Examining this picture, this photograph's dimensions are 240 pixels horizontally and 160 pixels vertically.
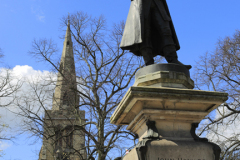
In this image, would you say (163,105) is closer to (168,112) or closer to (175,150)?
(168,112)

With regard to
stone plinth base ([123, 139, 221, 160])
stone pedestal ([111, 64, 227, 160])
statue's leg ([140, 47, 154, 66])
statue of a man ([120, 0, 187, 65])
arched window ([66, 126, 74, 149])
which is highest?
arched window ([66, 126, 74, 149])

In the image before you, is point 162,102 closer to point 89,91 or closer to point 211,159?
point 211,159

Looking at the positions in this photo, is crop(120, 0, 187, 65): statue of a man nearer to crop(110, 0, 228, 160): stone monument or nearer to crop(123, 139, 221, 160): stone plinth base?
crop(110, 0, 228, 160): stone monument

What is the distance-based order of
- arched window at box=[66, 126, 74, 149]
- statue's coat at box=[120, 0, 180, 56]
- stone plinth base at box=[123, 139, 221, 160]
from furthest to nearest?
arched window at box=[66, 126, 74, 149] < statue's coat at box=[120, 0, 180, 56] < stone plinth base at box=[123, 139, 221, 160]

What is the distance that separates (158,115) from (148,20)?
189 cm

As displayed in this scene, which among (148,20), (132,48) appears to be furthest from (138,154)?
(148,20)

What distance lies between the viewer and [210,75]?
1905cm

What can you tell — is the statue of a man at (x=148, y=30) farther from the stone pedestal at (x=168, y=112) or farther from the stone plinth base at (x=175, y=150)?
the stone plinth base at (x=175, y=150)

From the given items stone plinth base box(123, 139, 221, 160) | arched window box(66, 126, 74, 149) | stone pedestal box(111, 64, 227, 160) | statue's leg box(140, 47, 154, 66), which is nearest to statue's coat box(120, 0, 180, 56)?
statue's leg box(140, 47, 154, 66)

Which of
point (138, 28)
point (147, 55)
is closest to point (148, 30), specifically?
point (138, 28)

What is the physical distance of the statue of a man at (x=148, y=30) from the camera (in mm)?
5574

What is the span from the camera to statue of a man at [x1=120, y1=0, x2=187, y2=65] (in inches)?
219

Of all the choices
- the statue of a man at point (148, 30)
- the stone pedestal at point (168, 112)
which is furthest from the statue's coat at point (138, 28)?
the stone pedestal at point (168, 112)

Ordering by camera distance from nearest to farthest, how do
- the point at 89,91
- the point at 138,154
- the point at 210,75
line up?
the point at 138,154 → the point at 210,75 → the point at 89,91
